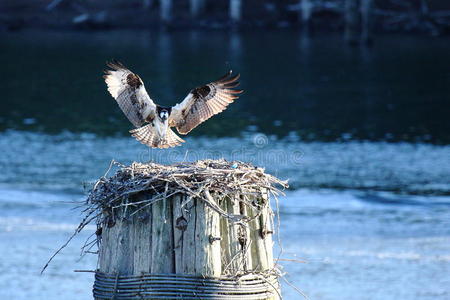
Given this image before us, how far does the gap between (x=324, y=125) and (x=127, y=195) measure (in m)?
17.2

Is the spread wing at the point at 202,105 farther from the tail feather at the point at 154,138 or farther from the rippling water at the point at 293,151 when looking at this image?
the rippling water at the point at 293,151

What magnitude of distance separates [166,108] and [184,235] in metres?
3.23

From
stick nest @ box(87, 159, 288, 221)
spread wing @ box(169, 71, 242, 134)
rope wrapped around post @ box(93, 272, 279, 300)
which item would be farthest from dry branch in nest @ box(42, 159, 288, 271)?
spread wing @ box(169, 71, 242, 134)

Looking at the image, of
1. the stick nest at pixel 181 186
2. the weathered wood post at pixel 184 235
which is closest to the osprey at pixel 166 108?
the stick nest at pixel 181 186

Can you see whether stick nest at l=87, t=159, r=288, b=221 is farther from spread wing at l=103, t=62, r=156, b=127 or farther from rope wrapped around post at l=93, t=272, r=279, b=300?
spread wing at l=103, t=62, r=156, b=127

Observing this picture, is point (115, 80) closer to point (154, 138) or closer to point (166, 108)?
point (166, 108)

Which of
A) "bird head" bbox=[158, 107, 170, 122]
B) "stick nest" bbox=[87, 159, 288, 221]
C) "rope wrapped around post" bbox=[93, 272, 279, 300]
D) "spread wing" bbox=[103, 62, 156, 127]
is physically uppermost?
"spread wing" bbox=[103, 62, 156, 127]

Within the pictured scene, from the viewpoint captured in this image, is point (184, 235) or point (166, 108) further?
point (166, 108)

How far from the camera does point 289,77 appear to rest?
105 feet

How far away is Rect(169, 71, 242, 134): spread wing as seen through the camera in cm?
796

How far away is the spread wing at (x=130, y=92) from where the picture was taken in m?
7.82

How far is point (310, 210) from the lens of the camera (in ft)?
44.9

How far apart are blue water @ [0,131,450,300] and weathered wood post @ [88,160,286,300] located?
1310mm

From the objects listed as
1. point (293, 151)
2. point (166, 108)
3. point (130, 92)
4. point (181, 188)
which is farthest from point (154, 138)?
point (293, 151)
